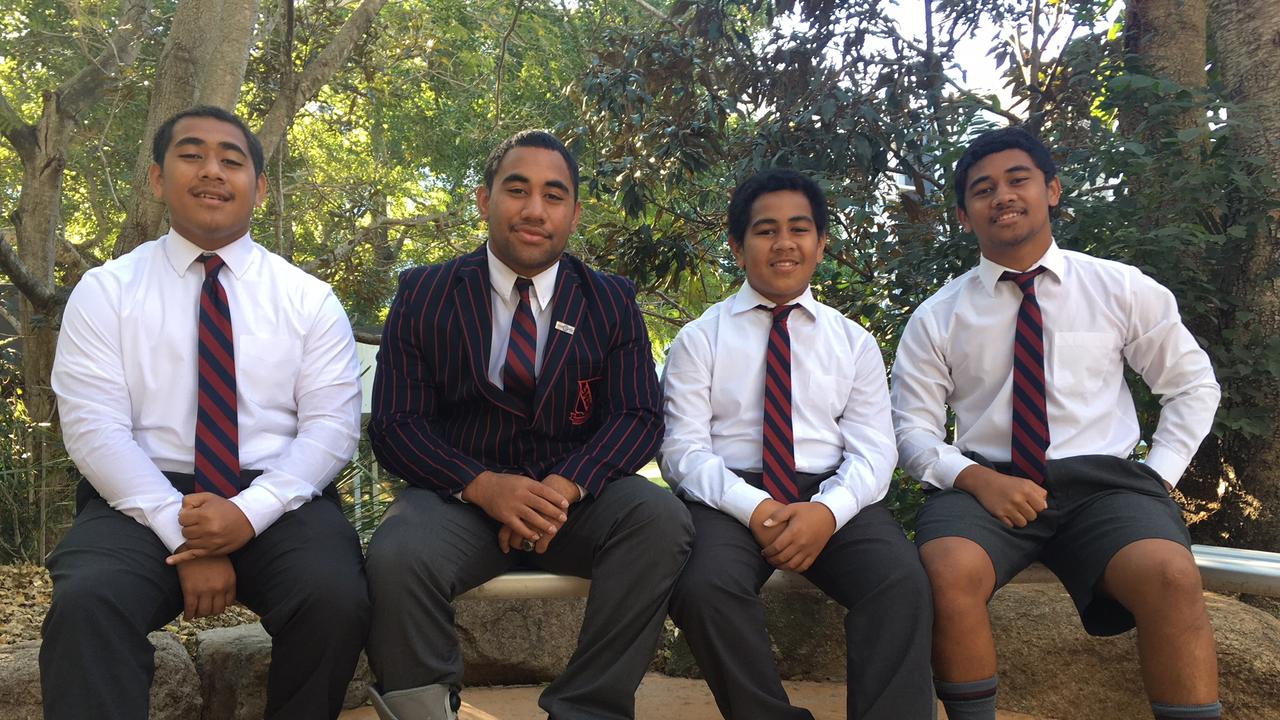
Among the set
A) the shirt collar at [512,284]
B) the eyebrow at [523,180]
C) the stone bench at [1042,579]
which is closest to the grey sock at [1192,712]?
the stone bench at [1042,579]

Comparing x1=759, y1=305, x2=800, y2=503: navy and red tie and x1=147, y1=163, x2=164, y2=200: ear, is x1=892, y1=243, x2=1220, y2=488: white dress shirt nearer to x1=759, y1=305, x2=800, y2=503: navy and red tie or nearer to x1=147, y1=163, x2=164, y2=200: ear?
x1=759, y1=305, x2=800, y2=503: navy and red tie

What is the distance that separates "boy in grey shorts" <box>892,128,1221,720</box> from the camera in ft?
8.32

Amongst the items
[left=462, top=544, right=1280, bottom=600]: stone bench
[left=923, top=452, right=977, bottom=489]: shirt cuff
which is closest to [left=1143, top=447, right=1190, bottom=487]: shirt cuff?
[left=462, top=544, right=1280, bottom=600]: stone bench

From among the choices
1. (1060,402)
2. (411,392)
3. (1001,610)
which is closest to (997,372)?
(1060,402)

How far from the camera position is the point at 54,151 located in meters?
6.68

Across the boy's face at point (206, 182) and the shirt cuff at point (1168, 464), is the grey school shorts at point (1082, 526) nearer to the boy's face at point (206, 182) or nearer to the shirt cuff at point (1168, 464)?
the shirt cuff at point (1168, 464)

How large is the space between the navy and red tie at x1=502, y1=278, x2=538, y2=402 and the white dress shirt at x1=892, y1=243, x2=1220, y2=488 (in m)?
1.20

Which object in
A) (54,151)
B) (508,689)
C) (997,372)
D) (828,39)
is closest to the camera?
(997,372)

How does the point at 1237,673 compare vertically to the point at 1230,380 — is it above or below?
below

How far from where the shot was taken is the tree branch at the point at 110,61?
8.09 metres

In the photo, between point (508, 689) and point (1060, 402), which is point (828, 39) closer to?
point (1060, 402)

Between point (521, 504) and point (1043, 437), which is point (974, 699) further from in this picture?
point (521, 504)

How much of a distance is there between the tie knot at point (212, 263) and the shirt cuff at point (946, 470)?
7.30ft

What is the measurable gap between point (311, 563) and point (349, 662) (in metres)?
0.27
